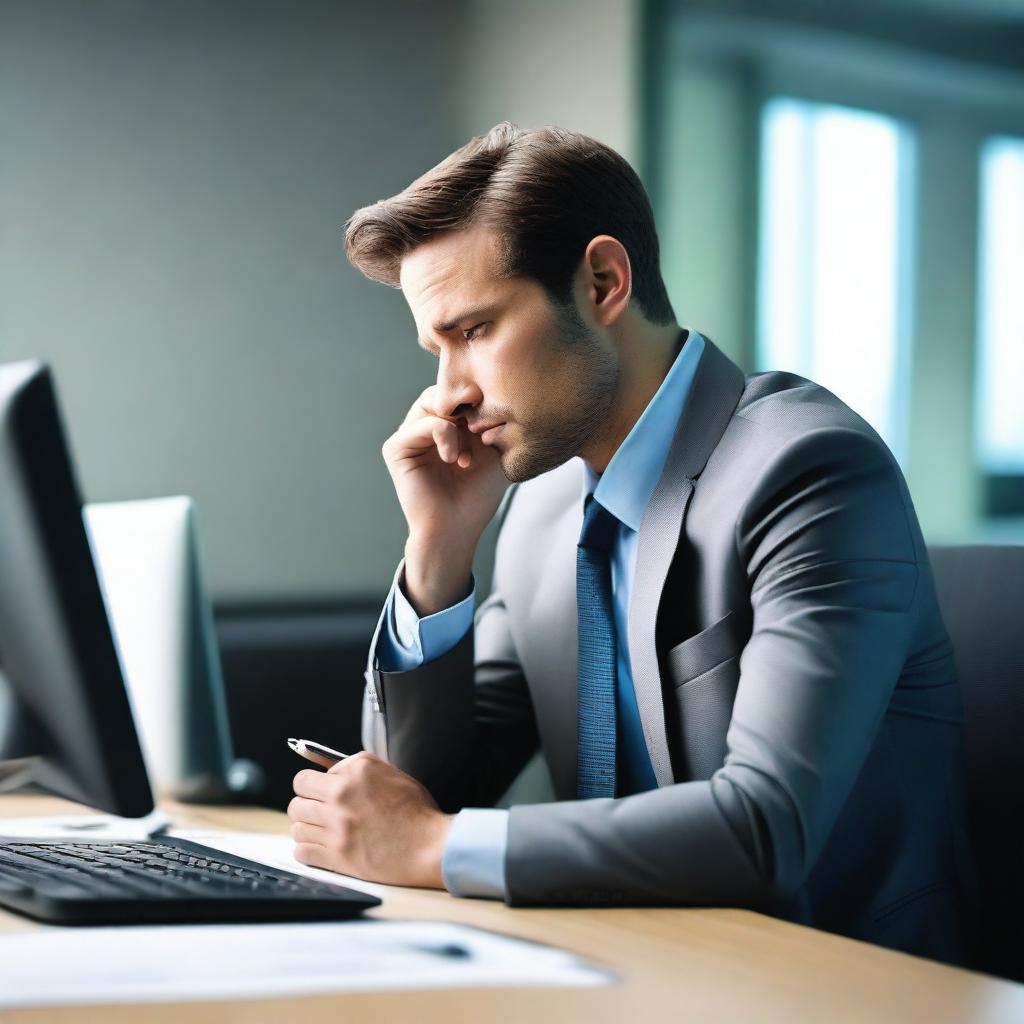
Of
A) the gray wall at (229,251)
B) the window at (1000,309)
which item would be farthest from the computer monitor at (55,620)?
the window at (1000,309)

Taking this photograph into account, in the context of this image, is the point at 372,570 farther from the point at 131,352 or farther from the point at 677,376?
the point at 677,376

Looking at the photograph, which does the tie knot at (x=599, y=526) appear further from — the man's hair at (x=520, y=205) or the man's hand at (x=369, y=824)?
the man's hand at (x=369, y=824)

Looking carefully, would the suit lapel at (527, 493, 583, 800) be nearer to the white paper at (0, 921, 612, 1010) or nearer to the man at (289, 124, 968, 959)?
the man at (289, 124, 968, 959)

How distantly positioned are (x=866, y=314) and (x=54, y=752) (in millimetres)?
2904

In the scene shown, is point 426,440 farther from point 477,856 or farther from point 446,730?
point 477,856

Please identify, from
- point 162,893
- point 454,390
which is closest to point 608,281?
point 454,390

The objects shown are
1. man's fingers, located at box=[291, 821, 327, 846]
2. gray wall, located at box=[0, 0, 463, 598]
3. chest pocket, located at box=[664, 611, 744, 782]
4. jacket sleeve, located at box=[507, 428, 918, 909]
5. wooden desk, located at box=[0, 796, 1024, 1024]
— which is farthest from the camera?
gray wall, located at box=[0, 0, 463, 598]

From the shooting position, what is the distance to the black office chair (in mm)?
1302

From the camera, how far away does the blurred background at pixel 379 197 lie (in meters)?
3.01

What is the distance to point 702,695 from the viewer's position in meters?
1.26

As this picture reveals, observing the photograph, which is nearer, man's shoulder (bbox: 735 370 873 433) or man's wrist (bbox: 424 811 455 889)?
man's wrist (bbox: 424 811 455 889)

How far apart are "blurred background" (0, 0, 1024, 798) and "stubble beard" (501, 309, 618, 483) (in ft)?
4.91

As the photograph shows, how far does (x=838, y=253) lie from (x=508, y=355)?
7.45 feet

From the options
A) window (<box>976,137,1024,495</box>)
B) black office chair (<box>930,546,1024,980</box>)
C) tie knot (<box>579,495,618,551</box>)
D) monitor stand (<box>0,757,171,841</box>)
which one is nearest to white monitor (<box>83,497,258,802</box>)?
monitor stand (<box>0,757,171,841</box>)
